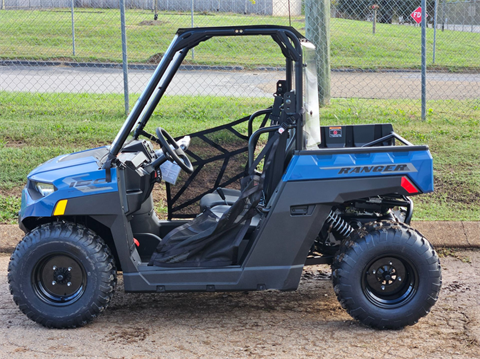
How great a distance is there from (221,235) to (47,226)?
109 cm

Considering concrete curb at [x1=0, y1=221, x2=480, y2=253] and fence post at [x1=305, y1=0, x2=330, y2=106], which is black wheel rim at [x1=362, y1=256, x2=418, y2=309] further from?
fence post at [x1=305, y1=0, x2=330, y2=106]

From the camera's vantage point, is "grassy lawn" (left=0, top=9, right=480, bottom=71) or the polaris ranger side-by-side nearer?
the polaris ranger side-by-side

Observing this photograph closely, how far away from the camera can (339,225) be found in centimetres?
385

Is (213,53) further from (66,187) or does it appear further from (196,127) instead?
(66,187)

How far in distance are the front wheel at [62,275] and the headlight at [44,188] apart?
202 mm

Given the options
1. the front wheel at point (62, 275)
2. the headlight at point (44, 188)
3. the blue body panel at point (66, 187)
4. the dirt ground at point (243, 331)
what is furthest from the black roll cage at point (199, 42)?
the dirt ground at point (243, 331)

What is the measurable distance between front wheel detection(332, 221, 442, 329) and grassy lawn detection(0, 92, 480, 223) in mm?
2099

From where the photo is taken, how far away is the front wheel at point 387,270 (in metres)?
3.61

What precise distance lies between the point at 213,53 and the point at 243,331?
36.4 feet

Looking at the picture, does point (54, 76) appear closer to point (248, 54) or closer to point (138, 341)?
point (248, 54)

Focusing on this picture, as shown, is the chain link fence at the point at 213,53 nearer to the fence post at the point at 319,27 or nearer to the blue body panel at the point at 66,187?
the fence post at the point at 319,27

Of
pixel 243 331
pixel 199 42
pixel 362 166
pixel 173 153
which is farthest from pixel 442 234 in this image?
pixel 199 42

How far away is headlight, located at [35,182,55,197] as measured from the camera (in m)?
3.69

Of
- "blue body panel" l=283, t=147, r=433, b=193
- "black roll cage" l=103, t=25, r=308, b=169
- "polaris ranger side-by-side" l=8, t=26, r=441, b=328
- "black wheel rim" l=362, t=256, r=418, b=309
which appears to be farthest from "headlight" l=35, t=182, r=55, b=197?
"black wheel rim" l=362, t=256, r=418, b=309
